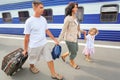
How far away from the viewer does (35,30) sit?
12.5ft

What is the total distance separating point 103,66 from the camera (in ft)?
15.8

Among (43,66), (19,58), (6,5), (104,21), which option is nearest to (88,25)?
(104,21)

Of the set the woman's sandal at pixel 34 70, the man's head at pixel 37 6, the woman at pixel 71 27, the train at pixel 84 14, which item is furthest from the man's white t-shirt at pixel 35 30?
the train at pixel 84 14

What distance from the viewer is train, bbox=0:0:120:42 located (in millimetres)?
6492

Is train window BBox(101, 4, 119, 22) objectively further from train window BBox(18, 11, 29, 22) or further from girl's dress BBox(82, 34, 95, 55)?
train window BBox(18, 11, 29, 22)

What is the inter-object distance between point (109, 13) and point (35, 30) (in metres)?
3.68

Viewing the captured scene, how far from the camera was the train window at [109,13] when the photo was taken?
6394 millimetres

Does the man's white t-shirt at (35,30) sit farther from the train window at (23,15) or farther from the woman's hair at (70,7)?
the train window at (23,15)

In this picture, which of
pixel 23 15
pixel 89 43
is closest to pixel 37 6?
pixel 89 43

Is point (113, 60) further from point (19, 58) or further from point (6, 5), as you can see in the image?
point (6, 5)

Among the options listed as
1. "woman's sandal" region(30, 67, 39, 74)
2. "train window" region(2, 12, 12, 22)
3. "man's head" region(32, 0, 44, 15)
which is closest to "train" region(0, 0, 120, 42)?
"train window" region(2, 12, 12, 22)

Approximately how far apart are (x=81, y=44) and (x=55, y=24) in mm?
1729

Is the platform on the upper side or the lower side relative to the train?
lower

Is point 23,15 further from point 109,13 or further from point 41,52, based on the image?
point 41,52
